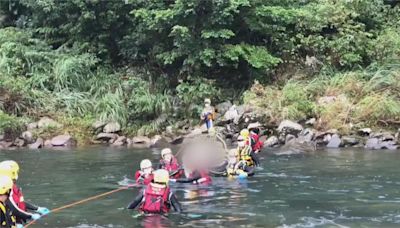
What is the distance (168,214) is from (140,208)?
0.47 metres

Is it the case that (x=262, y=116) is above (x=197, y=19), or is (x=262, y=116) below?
below

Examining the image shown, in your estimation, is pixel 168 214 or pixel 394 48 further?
pixel 394 48

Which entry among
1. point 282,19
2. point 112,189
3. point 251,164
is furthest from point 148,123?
point 112,189

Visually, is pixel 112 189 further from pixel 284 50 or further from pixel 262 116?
pixel 284 50

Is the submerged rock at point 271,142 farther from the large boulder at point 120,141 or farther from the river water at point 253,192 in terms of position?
the large boulder at point 120,141

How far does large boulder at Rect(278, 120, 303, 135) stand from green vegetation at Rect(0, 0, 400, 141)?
25.6 inches

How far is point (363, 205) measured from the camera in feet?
36.4

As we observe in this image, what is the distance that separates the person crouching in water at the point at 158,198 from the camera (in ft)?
32.3

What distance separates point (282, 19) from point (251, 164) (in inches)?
342

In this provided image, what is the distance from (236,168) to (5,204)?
23.2ft

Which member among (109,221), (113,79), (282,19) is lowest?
(109,221)

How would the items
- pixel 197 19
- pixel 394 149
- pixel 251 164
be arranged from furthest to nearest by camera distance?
pixel 197 19 → pixel 394 149 → pixel 251 164

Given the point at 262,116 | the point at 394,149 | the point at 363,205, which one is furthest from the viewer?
the point at 262,116

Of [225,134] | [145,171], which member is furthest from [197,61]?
[145,171]
